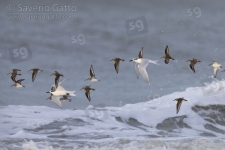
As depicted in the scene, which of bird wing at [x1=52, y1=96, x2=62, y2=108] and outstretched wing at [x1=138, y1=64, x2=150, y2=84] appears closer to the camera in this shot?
outstretched wing at [x1=138, y1=64, x2=150, y2=84]

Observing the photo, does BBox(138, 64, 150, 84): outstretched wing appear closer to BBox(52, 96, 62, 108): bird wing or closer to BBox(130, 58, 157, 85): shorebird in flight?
BBox(130, 58, 157, 85): shorebird in flight

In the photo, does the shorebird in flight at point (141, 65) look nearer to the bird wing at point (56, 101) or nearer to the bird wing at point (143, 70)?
A: the bird wing at point (143, 70)

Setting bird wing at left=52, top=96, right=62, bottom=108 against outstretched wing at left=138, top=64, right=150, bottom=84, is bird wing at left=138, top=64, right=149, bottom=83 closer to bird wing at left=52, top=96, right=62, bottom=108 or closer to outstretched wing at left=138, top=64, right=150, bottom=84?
outstretched wing at left=138, top=64, right=150, bottom=84

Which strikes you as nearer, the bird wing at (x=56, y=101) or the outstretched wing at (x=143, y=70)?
the outstretched wing at (x=143, y=70)

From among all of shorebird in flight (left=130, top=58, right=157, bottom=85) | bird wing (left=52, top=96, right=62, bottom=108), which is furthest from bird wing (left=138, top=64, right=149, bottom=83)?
bird wing (left=52, top=96, right=62, bottom=108)

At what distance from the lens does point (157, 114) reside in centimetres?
3659

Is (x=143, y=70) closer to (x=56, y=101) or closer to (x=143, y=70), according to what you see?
(x=143, y=70)

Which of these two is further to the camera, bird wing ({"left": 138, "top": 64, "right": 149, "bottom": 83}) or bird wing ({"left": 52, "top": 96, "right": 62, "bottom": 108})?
bird wing ({"left": 52, "top": 96, "right": 62, "bottom": 108})

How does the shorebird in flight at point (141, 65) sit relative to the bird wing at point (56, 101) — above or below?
A: above

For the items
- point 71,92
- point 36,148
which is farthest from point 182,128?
point 71,92

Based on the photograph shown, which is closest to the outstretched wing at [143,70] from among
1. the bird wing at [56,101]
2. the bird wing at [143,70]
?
the bird wing at [143,70]

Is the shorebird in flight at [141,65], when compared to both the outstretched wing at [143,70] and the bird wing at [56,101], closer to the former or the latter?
the outstretched wing at [143,70]

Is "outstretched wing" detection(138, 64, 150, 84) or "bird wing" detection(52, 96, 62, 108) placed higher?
"outstretched wing" detection(138, 64, 150, 84)

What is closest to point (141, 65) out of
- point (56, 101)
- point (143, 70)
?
point (143, 70)
